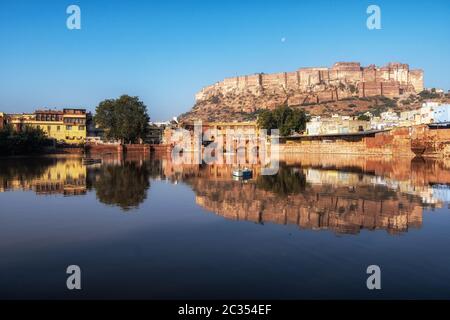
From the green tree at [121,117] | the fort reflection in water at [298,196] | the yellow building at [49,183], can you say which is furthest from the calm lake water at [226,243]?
the green tree at [121,117]

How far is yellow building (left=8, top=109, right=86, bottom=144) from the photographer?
89.7m

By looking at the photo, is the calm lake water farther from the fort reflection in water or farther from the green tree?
the green tree

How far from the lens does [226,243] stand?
1470 centimetres

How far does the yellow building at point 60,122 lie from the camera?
89.7 meters

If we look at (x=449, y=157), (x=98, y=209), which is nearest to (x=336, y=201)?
(x=98, y=209)

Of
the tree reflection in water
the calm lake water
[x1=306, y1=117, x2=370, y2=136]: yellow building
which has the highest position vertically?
[x1=306, y1=117, x2=370, y2=136]: yellow building

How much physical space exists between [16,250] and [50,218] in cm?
569

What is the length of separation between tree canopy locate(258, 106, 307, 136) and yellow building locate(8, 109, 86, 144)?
41.3 m

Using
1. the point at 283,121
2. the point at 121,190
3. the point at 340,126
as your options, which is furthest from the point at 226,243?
the point at 283,121

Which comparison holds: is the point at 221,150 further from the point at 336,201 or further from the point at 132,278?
the point at 132,278

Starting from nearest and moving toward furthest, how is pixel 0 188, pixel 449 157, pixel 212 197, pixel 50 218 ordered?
1. pixel 50 218
2. pixel 212 197
3. pixel 0 188
4. pixel 449 157

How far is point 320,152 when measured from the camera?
96.2 m

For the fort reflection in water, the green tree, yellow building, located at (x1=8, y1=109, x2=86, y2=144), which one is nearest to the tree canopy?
the green tree

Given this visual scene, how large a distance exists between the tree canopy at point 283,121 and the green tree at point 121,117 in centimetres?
2854
